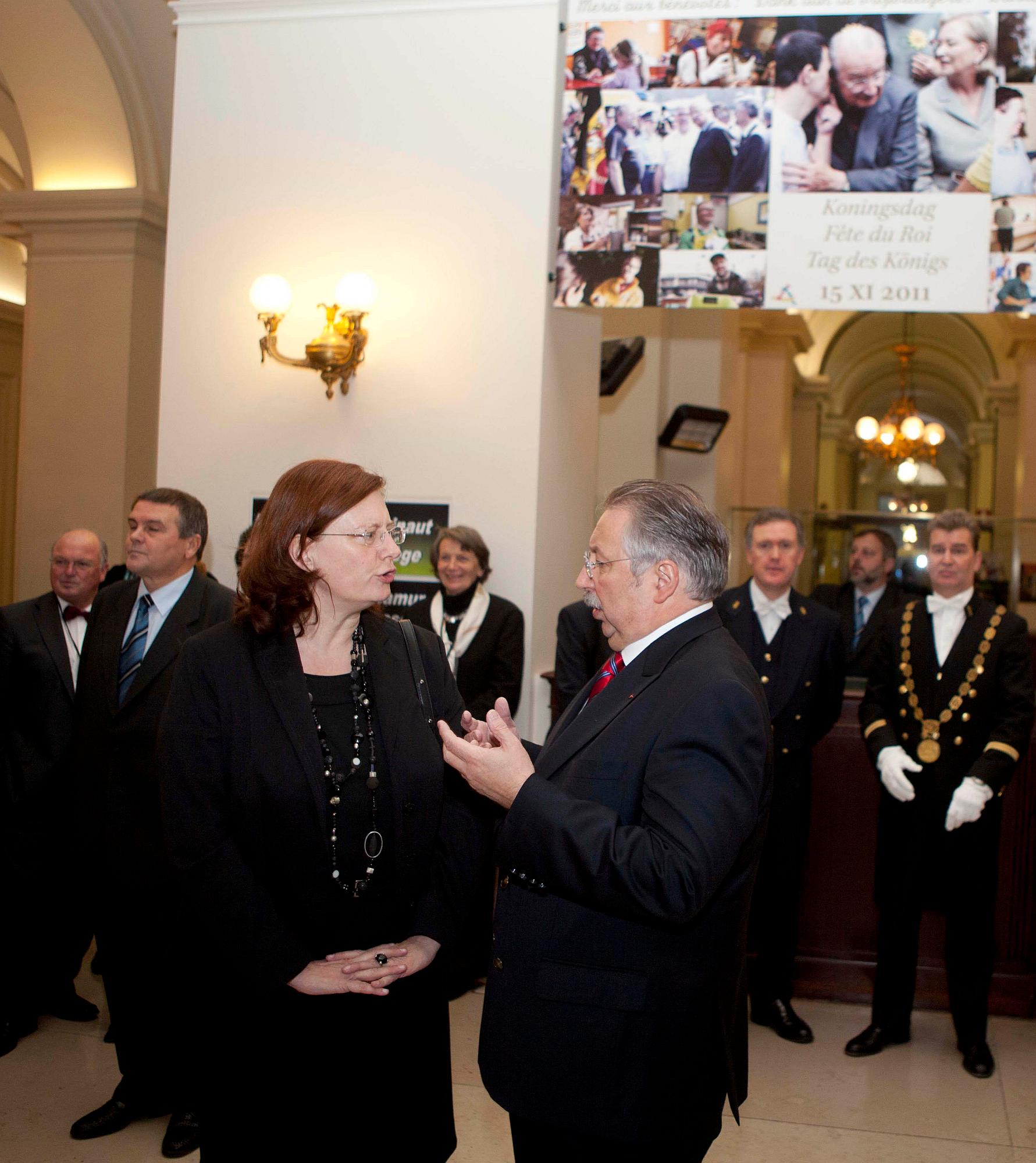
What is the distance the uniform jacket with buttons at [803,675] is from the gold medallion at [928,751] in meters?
0.35

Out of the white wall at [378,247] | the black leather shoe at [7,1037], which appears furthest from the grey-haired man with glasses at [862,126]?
the black leather shoe at [7,1037]

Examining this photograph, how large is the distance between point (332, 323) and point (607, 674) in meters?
3.31

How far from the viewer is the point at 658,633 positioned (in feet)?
6.79

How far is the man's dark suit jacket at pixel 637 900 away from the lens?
6.01 ft

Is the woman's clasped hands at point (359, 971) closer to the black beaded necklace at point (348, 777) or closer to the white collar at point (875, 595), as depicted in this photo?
the black beaded necklace at point (348, 777)

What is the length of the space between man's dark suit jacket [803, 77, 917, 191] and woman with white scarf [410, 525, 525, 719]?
2.07m

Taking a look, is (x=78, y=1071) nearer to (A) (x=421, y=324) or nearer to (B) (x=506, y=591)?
(B) (x=506, y=591)

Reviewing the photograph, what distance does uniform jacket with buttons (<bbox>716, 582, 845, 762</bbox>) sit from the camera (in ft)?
14.2

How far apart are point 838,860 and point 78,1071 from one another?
9.74 feet

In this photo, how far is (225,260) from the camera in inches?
210

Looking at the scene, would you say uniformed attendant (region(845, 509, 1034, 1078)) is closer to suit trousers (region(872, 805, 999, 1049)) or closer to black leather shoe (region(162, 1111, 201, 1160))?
suit trousers (region(872, 805, 999, 1049))

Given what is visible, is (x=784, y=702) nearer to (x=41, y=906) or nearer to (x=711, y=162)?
(x=711, y=162)

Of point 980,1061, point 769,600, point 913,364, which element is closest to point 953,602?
point 769,600

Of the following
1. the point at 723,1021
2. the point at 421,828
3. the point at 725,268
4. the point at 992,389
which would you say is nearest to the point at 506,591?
the point at 725,268
